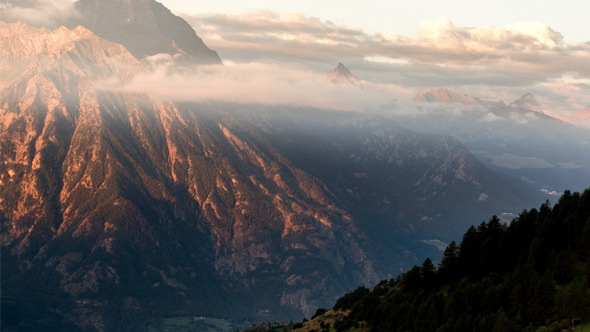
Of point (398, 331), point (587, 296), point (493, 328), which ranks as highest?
point (587, 296)

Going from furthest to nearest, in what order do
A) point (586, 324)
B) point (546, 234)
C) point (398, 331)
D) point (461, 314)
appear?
point (546, 234)
point (398, 331)
point (461, 314)
point (586, 324)

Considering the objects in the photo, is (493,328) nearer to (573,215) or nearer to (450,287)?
(450,287)

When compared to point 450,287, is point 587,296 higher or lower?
higher

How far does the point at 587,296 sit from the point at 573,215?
5456cm

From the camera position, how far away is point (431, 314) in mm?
176875

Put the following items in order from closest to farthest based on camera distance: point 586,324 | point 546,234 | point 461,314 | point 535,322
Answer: point 586,324 < point 535,322 < point 461,314 < point 546,234

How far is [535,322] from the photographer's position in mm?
155875

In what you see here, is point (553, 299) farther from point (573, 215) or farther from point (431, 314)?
point (573, 215)

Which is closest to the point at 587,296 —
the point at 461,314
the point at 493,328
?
the point at 493,328

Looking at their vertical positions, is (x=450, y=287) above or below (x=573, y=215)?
below

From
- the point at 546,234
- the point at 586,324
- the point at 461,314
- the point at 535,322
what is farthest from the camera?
the point at 546,234

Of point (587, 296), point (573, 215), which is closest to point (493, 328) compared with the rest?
point (587, 296)

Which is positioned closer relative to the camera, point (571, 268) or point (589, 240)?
point (571, 268)

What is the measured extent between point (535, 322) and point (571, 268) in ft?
78.5
